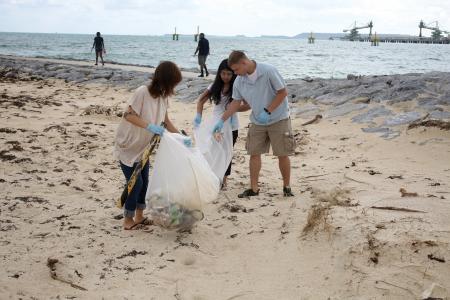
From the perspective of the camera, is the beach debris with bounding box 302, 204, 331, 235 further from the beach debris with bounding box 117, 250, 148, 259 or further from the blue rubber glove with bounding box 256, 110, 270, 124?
the beach debris with bounding box 117, 250, 148, 259

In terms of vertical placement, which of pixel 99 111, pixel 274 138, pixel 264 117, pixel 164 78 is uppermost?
pixel 164 78

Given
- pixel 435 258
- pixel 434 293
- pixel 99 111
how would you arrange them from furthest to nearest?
pixel 99 111, pixel 435 258, pixel 434 293

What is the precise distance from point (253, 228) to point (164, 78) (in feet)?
4.63

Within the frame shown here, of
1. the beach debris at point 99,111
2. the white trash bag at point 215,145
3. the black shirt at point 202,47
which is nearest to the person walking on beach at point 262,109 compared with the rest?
the white trash bag at point 215,145

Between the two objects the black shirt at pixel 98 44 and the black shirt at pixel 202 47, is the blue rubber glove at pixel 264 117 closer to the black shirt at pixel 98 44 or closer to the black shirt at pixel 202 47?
the black shirt at pixel 202 47

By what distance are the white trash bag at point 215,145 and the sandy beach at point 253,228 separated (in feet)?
1.05

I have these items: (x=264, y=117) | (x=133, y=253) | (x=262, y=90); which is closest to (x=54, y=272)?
(x=133, y=253)

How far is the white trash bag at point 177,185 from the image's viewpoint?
10.3 feet

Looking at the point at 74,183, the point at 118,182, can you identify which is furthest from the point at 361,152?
the point at 74,183

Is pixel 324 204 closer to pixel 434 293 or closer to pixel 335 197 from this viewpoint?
pixel 335 197

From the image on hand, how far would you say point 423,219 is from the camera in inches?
122

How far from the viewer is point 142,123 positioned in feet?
10.0

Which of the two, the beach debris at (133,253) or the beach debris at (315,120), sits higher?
the beach debris at (315,120)

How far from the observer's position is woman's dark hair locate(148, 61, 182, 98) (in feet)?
9.85
